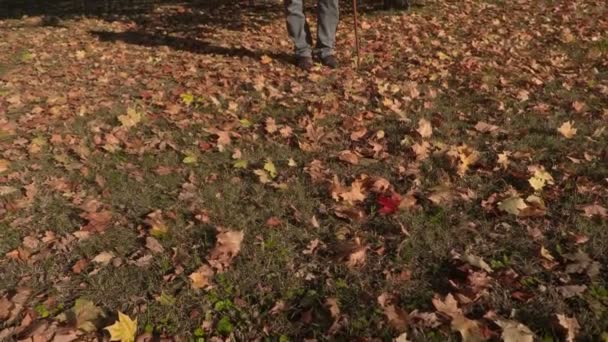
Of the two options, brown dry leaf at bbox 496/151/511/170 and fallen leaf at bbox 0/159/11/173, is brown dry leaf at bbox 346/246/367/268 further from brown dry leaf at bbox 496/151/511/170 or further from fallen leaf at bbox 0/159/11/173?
fallen leaf at bbox 0/159/11/173

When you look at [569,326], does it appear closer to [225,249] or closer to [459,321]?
[459,321]

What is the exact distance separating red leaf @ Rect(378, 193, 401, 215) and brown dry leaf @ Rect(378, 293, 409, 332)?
2.77 feet

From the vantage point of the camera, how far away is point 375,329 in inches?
108

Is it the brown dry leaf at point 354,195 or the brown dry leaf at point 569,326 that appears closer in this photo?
the brown dry leaf at point 569,326

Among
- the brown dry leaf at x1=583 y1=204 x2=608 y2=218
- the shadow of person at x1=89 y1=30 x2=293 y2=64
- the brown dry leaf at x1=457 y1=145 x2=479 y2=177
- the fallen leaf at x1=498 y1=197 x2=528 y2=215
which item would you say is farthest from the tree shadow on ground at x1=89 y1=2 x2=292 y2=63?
the brown dry leaf at x1=583 y1=204 x2=608 y2=218

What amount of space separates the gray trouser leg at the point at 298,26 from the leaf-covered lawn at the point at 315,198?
1.00 ft

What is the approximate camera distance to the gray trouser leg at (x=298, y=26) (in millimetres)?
6781

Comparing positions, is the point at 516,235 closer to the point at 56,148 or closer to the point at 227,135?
the point at 227,135

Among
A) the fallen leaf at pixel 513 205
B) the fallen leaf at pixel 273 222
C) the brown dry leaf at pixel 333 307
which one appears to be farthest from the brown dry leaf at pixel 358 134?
the brown dry leaf at pixel 333 307

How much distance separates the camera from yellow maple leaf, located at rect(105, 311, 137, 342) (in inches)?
109

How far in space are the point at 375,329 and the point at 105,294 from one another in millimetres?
1641

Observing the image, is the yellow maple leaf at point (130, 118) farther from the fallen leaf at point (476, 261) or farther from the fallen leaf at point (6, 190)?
the fallen leaf at point (476, 261)

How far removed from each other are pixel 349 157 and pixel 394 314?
1806 millimetres

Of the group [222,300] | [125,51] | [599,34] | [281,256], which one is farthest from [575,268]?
[125,51]
